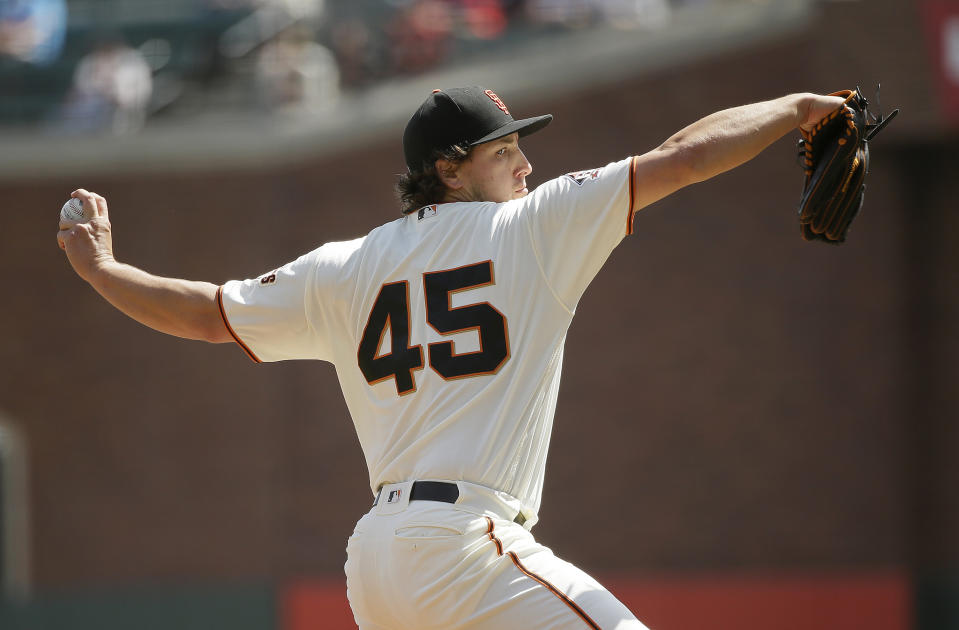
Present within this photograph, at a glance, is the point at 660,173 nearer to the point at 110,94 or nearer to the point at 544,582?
the point at 544,582

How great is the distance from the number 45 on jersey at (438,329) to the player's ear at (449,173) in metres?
0.38

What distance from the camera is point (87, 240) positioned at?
3.84 m

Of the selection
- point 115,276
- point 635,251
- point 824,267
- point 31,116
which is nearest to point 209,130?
point 31,116


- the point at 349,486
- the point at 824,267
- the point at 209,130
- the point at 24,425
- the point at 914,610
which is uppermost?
the point at 209,130

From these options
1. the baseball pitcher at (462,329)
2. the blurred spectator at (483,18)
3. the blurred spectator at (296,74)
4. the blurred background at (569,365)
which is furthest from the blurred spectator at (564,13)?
the baseball pitcher at (462,329)

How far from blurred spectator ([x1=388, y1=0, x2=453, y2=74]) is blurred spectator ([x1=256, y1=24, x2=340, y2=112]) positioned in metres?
0.64

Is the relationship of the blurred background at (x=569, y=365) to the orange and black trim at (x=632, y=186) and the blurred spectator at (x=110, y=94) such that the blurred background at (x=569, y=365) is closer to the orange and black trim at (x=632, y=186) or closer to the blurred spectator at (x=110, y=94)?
the blurred spectator at (x=110, y=94)

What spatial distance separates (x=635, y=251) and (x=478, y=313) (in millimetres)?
8819

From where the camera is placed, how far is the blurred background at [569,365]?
465 inches

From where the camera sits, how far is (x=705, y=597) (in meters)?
11.7

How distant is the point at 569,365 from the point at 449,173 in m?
8.40

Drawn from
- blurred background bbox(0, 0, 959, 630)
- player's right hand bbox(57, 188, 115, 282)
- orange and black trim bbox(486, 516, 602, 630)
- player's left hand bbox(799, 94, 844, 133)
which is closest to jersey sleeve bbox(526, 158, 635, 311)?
player's left hand bbox(799, 94, 844, 133)

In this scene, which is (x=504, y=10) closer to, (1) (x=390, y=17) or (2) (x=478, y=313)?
(1) (x=390, y=17)

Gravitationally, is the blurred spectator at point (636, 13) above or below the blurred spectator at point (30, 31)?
below
